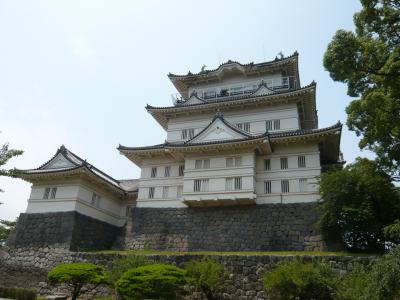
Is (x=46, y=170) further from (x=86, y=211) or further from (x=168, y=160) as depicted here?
(x=168, y=160)

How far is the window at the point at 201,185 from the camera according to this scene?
74.6 ft

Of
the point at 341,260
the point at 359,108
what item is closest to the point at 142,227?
the point at 341,260

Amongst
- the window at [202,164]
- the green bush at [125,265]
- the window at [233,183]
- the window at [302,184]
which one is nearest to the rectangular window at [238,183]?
the window at [233,183]

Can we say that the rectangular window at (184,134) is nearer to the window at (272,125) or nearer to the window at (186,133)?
the window at (186,133)

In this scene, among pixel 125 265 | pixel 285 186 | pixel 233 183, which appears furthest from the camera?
pixel 233 183

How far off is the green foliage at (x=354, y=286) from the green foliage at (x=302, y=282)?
45 cm

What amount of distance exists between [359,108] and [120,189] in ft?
63.5

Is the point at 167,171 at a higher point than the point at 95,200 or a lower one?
higher

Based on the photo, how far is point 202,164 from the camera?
23656mm

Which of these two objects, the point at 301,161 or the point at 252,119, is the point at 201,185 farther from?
the point at 252,119

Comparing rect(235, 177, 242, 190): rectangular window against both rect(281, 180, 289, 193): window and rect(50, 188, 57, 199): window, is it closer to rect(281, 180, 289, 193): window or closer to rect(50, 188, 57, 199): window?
rect(281, 180, 289, 193): window

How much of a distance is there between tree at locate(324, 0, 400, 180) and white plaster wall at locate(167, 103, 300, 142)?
1022 cm

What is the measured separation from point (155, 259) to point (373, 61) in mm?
14543

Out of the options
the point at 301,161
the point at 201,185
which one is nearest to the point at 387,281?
the point at 301,161
